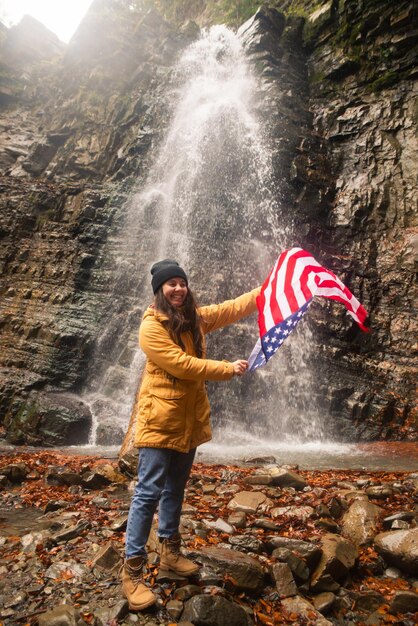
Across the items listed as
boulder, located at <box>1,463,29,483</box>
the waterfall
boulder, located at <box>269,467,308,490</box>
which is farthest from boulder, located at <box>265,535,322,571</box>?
the waterfall

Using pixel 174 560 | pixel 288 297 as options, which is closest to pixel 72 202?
pixel 288 297

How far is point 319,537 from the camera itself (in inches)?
143

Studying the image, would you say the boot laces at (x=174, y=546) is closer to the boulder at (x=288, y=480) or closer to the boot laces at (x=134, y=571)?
the boot laces at (x=134, y=571)

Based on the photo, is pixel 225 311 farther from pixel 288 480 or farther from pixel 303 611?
pixel 288 480

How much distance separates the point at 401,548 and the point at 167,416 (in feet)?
7.86

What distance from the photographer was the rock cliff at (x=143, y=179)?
35.9 ft

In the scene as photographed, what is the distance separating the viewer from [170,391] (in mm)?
2949

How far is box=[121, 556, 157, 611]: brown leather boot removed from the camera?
2.68m

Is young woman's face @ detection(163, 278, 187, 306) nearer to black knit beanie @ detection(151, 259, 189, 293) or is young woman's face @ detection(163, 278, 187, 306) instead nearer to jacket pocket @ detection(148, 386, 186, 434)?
black knit beanie @ detection(151, 259, 189, 293)

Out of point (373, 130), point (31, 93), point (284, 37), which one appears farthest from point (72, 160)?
point (373, 130)

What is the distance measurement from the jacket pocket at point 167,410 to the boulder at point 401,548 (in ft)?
7.23

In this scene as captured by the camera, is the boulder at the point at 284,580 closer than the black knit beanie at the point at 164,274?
Yes

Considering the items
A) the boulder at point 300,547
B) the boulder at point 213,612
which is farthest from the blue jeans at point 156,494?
the boulder at point 300,547

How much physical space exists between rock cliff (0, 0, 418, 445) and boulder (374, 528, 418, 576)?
7276 millimetres
